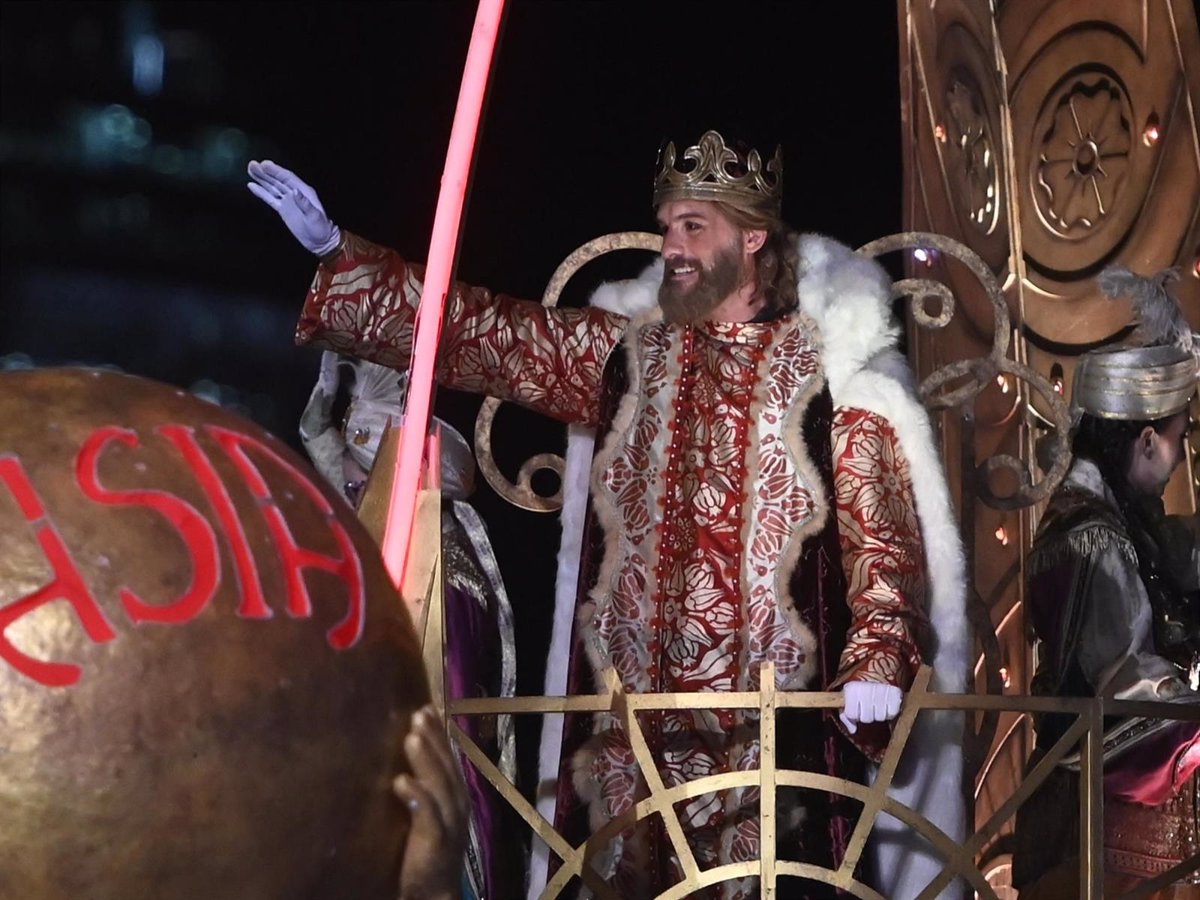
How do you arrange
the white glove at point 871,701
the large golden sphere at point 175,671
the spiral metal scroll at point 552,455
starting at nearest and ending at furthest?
1. the large golden sphere at point 175,671
2. the white glove at point 871,701
3. the spiral metal scroll at point 552,455

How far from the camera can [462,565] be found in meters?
4.35

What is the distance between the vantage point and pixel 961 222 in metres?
4.96

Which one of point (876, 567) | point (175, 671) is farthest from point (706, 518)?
point (175, 671)

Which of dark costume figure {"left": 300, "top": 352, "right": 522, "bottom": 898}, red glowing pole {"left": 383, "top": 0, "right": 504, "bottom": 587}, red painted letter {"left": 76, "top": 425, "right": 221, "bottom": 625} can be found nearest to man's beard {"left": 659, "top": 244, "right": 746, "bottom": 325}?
dark costume figure {"left": 300, "top": 352, "right": 522, "bottom": 898}

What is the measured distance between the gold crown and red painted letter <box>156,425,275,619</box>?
266 centimetres

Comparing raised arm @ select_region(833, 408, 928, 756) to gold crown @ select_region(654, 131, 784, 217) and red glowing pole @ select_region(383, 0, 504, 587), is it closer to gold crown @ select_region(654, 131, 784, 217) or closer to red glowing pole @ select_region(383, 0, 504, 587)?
gold crown @ select_region(654, 131, 784, 217)

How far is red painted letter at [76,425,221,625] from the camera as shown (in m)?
1.08

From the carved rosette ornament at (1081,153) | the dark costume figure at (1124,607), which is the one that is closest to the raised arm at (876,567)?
the dark costume figure at (1124,607)

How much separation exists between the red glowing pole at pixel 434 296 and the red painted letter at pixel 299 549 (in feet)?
0.64

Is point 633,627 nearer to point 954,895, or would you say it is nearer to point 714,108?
point 954,895

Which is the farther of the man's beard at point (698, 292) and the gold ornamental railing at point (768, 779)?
the man's beard at point (698, 292)

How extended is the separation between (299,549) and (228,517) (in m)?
0.06

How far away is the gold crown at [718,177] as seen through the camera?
147 inches

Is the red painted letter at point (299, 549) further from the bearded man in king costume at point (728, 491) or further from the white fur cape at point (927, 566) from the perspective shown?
the white fur cape at point (927, 566)
